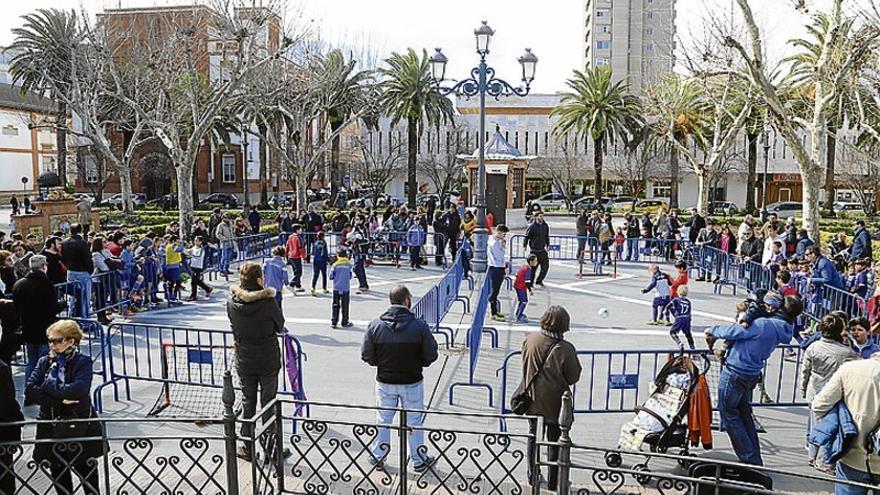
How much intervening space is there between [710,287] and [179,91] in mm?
25587

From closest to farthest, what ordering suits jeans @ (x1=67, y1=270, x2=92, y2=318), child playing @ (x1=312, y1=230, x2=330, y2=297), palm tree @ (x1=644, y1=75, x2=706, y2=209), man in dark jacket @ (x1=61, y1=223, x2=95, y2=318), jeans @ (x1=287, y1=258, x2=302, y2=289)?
man in dark jacket @ (x1=61, y1=223, x2=95, y2=318)
jeans @ (x1=67, y1=270, x2=92, y2=318)
child playing @ (x1=312, y1=230, x2=330, y2=297)
jeans @ (x1=287, y1=258, x2=302, y2=289)
palm tree @ (x1=644, y1=75, x2=706, y2=209)

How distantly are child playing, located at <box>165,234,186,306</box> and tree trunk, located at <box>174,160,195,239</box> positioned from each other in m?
7.57

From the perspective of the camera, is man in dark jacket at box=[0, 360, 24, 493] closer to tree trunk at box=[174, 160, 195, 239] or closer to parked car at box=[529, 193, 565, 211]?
tree trunk at box=[174, 160, 195, 239]

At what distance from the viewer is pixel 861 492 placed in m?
5.18

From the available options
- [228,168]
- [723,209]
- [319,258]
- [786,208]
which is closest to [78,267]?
[319,258]

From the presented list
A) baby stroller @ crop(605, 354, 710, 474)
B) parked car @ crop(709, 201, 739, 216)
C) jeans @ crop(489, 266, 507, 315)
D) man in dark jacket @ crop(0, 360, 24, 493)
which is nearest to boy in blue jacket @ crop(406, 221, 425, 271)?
jeans @ crop(489, 266, 507, 315)

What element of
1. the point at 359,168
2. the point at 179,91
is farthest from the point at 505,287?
the point at 359,168

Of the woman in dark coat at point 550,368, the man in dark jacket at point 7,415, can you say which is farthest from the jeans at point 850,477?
the man in dark jacket at point 7,415

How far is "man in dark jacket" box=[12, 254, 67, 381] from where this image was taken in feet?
26.7

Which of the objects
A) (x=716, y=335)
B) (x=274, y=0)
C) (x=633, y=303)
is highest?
(x=274, y=0)

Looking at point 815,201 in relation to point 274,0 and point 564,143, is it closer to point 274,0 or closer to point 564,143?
point 274,0

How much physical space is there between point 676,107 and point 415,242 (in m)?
21.7

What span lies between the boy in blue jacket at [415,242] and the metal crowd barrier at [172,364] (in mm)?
8159

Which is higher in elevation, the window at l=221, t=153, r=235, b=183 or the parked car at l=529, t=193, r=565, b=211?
the window at l=221, t=153, r=235, b=183
